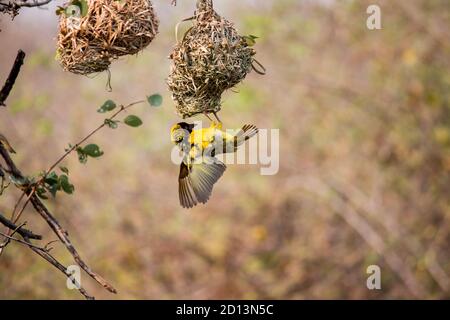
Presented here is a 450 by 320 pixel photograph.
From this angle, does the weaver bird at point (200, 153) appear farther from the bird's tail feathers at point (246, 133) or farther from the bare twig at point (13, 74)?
the bare twig at point (13, 74)

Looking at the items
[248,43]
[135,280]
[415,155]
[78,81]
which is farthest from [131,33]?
[78,81]

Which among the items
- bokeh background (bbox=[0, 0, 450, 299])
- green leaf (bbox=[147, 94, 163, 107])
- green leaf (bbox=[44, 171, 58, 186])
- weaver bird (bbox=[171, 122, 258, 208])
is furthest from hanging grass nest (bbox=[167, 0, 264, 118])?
bokeh background (bbox=[0, 0, 450, 299])

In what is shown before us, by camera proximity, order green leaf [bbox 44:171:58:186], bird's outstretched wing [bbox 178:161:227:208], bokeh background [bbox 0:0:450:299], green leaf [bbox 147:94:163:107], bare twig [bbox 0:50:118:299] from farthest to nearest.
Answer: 1. bokeh background [bbox 0:0:450:299]
2. bird's outstretched wing [bbox 178:161:227:208]
3. green leaf [bbox 147:94:163:107]
4. green leaf [bbox 44:171:58:186]
5. bare twig [bbox 0:50:118:299]

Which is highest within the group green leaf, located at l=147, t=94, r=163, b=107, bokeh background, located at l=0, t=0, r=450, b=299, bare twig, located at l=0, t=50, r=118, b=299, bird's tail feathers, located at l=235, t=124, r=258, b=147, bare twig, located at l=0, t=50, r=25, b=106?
bokeh background, located at l=0, t=0, r=450, b=299

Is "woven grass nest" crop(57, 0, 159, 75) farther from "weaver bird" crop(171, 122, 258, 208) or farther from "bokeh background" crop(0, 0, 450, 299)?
"bokeh background" crop(0, 0, 450, 299)

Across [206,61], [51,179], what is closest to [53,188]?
[51,179]

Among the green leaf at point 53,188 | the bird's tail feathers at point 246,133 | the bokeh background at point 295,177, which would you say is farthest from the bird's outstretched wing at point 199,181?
the bokeh background at point 295,177
